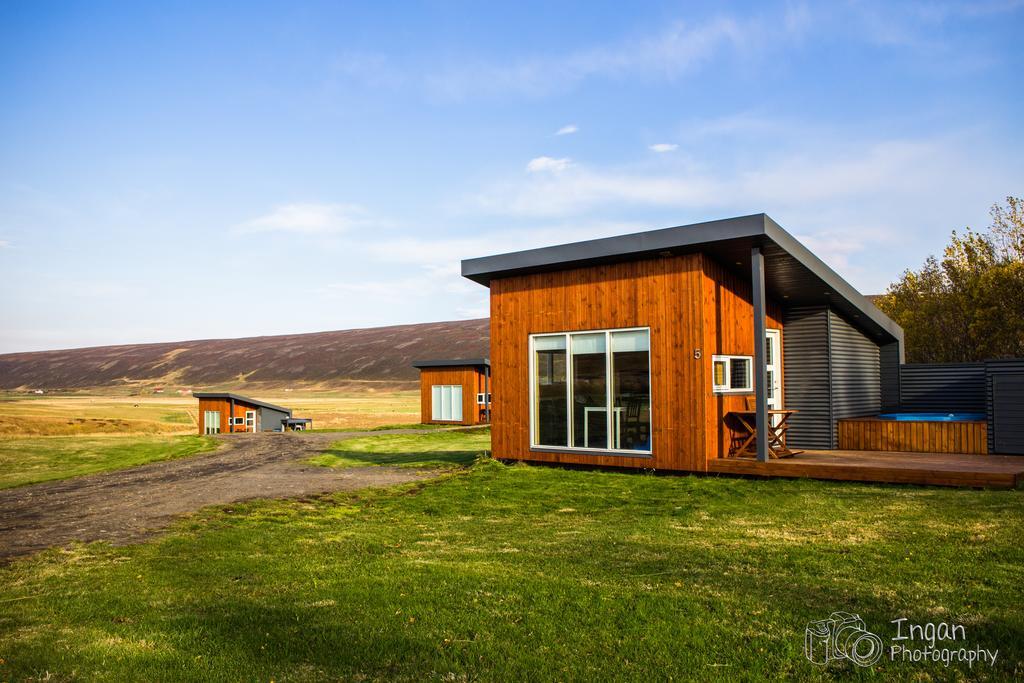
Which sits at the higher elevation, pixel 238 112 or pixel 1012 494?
pixel 238 112

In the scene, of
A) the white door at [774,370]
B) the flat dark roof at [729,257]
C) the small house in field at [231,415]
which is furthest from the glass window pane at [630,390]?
the small house in field at [231,415]

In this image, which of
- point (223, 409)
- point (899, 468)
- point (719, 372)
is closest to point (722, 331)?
point (719, 372)

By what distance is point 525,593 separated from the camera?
4.95 meters

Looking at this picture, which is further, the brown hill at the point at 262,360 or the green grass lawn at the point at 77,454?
the brown hill at the point at 262,360

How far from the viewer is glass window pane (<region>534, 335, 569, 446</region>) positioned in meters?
12.5

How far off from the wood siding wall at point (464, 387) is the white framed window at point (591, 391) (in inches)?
682

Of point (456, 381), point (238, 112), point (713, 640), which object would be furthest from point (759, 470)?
point (456, 381)

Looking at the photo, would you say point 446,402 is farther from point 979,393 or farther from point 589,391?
point 979,393

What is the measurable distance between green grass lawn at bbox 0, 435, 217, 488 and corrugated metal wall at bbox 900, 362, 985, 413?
18651mm

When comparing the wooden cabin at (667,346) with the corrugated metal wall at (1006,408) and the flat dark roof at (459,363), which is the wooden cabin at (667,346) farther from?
the flat dark roof at (459,363)

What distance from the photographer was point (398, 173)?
70.8 ft

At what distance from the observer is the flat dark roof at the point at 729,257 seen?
34.7ft

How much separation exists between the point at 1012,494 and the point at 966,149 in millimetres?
13048

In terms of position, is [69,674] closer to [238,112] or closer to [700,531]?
[700,531]
